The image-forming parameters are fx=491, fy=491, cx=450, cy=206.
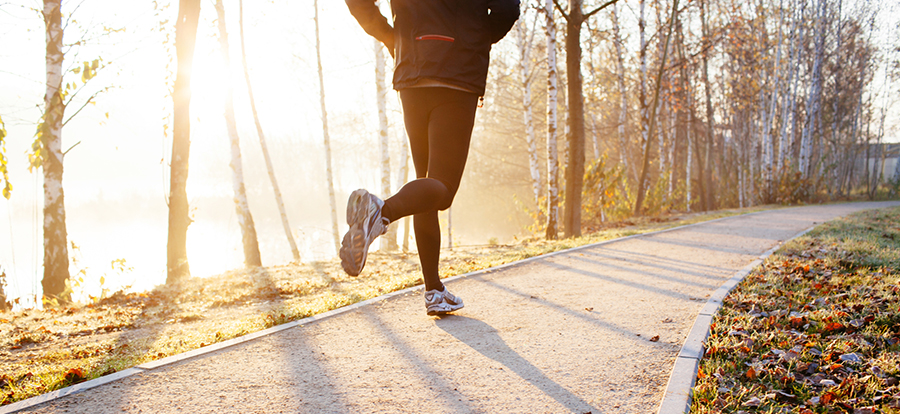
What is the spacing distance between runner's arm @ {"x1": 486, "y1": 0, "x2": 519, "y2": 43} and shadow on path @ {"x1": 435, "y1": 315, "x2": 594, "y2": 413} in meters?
1.58

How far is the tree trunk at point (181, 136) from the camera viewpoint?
786 centimetres

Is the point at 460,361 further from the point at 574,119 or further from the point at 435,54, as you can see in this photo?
the point at 574,119

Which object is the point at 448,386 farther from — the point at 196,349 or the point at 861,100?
the point at 861,100

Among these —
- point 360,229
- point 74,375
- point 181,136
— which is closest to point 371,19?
point 360,229

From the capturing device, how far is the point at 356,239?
2.17 metres

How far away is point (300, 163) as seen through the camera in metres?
51.1

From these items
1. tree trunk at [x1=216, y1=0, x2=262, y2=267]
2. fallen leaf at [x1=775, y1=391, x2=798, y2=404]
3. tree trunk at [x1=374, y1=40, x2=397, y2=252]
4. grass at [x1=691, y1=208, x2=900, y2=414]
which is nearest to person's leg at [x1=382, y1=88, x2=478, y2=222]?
grass at [x1=691, y1=208, x2=900, y2=414]

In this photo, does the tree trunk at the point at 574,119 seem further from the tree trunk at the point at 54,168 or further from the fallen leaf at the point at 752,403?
the tree trunk at the point at 54,168

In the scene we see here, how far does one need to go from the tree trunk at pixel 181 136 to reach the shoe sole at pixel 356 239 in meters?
6.85

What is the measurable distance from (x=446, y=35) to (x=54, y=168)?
7.32 metres

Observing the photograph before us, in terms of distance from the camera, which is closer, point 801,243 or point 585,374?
point 585,374

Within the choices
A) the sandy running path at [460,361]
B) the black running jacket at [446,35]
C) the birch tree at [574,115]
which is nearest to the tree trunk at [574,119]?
the birch tree at [574,115]

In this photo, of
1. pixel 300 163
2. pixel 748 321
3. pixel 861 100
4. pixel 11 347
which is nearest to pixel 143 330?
pixel 11 347

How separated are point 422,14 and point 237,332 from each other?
6.83 feet
